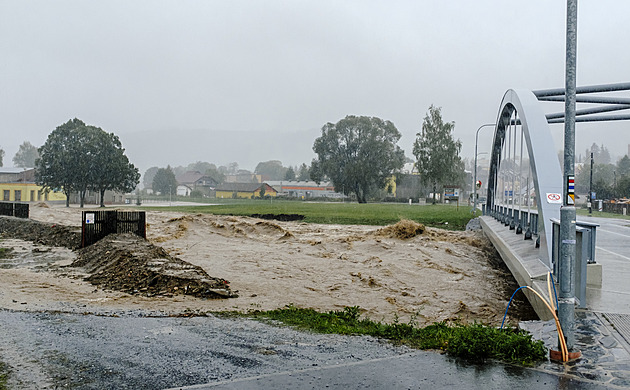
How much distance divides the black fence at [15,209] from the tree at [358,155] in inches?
2102

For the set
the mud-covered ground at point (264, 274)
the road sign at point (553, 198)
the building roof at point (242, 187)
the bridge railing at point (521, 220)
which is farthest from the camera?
the building roof at point (242, 187)

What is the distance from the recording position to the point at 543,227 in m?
12.8

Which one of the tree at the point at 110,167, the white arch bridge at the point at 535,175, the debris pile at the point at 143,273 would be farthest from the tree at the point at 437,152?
the debris pile at the point at 143,273

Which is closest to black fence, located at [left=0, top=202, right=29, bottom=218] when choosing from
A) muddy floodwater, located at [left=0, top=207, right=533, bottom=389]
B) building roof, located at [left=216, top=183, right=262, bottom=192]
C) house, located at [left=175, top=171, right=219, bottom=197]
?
muddy floodwater, located at [left=0, top=207, right=533, bottom=389]

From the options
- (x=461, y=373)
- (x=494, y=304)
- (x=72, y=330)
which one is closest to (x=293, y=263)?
(x=494, y=304)

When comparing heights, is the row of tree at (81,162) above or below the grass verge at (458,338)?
above

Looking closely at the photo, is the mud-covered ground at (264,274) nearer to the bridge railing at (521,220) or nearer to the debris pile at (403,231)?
the debris pile at (403,231)

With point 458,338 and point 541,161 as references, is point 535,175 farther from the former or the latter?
point 458,338

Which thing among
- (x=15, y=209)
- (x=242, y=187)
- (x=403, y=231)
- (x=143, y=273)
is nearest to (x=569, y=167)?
(x=143, y=273)

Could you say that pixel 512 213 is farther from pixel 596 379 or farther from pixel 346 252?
pixel 596 379

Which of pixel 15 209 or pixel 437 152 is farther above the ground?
pixel 437 152

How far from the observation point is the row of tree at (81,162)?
63.0 meters

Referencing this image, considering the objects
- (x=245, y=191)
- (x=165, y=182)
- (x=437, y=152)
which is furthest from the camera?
(x=245, y=191)

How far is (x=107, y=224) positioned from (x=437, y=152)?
6247cm
